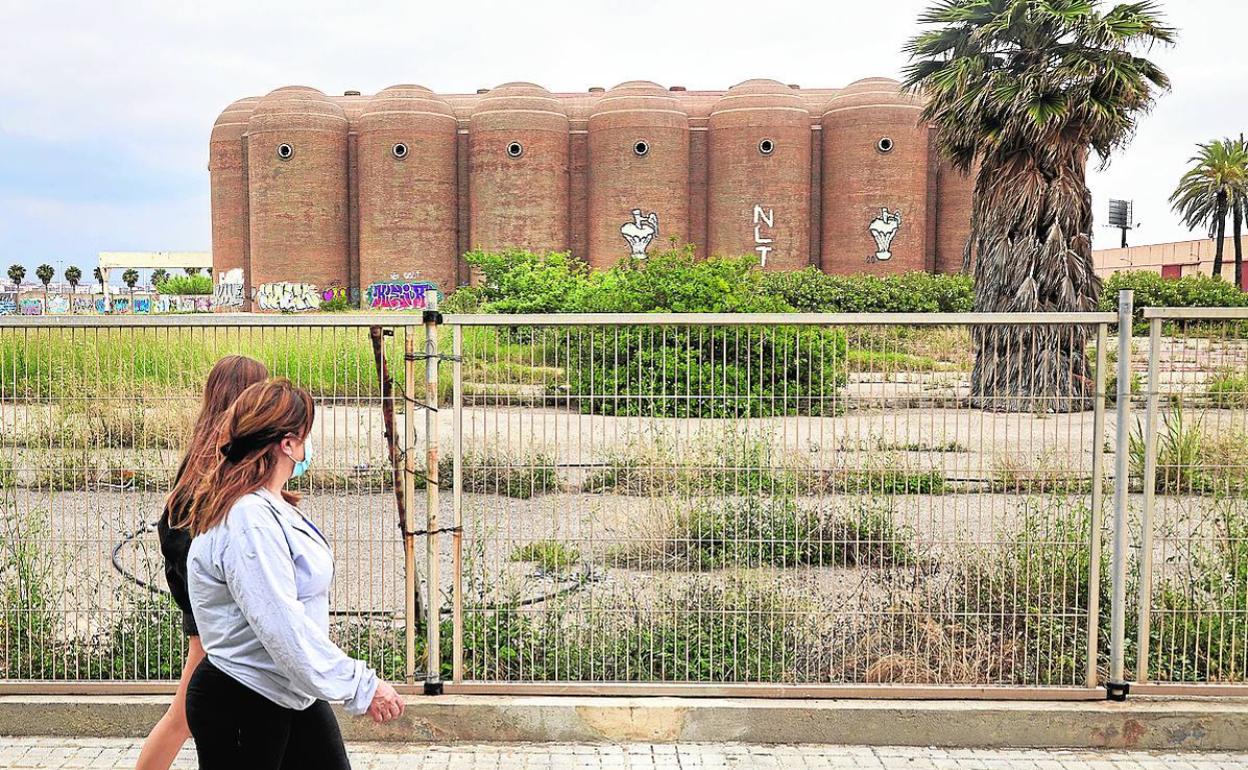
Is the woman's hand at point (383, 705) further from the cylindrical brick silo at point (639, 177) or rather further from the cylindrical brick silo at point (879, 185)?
the cylindrical brick silo at point (879, 185)

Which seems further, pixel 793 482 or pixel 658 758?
pixel 793 482

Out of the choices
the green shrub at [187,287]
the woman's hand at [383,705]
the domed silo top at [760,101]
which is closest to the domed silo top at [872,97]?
the domed silo top at [760,101]

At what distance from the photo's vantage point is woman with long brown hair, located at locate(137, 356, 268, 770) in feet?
10.8

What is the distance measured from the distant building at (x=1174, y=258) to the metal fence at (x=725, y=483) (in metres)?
66.0

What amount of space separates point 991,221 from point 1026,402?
16.2 metres

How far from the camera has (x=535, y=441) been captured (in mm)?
5199

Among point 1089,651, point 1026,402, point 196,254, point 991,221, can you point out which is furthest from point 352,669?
point 196,254

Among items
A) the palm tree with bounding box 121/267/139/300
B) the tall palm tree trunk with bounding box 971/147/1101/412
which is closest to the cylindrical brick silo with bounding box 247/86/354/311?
the tall palm tree trunk with bounding box 971/147/1101/412

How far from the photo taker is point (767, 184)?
5278cm

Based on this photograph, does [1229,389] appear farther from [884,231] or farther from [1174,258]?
[1174,258]

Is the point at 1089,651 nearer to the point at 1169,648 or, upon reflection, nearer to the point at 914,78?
the point at 1169,648

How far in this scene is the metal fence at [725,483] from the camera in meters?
5.11

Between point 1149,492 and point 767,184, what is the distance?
161ft

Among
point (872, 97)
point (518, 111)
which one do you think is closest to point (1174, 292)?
point (872, 97)
